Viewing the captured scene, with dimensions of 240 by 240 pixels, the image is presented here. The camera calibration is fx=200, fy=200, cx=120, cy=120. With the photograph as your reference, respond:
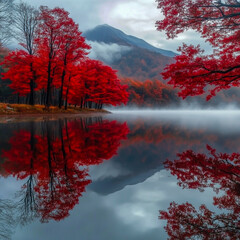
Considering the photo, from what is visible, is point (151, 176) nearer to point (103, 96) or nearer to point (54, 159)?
point (54, 159)

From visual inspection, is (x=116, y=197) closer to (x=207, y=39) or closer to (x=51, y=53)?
(x=207, y=39)

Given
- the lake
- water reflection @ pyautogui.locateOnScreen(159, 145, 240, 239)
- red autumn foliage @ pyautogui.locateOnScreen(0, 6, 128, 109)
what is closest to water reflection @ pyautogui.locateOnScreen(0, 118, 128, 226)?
the lake

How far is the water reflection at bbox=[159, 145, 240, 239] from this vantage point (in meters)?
2.29

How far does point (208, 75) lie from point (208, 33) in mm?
2068

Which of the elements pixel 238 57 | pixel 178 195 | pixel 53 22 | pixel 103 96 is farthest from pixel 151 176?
pixel 103 96

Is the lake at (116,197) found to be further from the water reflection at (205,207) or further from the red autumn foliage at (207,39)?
the red autumn foliage at (207,39)

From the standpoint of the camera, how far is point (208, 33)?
32.9ft

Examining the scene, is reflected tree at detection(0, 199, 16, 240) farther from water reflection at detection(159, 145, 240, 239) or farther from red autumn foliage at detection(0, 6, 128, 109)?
red autumn foliage at detection(0, 6, 128, 109)

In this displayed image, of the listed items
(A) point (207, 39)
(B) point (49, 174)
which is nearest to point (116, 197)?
(B) point (49, 174)

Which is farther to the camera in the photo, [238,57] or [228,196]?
[238,57]

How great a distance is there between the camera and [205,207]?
2869 mm

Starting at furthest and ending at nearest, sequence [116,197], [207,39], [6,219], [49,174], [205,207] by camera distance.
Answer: [207,39] < [49,174] < [116,197] < [205,207] < [6,219]

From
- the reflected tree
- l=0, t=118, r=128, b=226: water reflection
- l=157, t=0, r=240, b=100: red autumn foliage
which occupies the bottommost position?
the reflected tree

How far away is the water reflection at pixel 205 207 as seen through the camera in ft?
7.50
